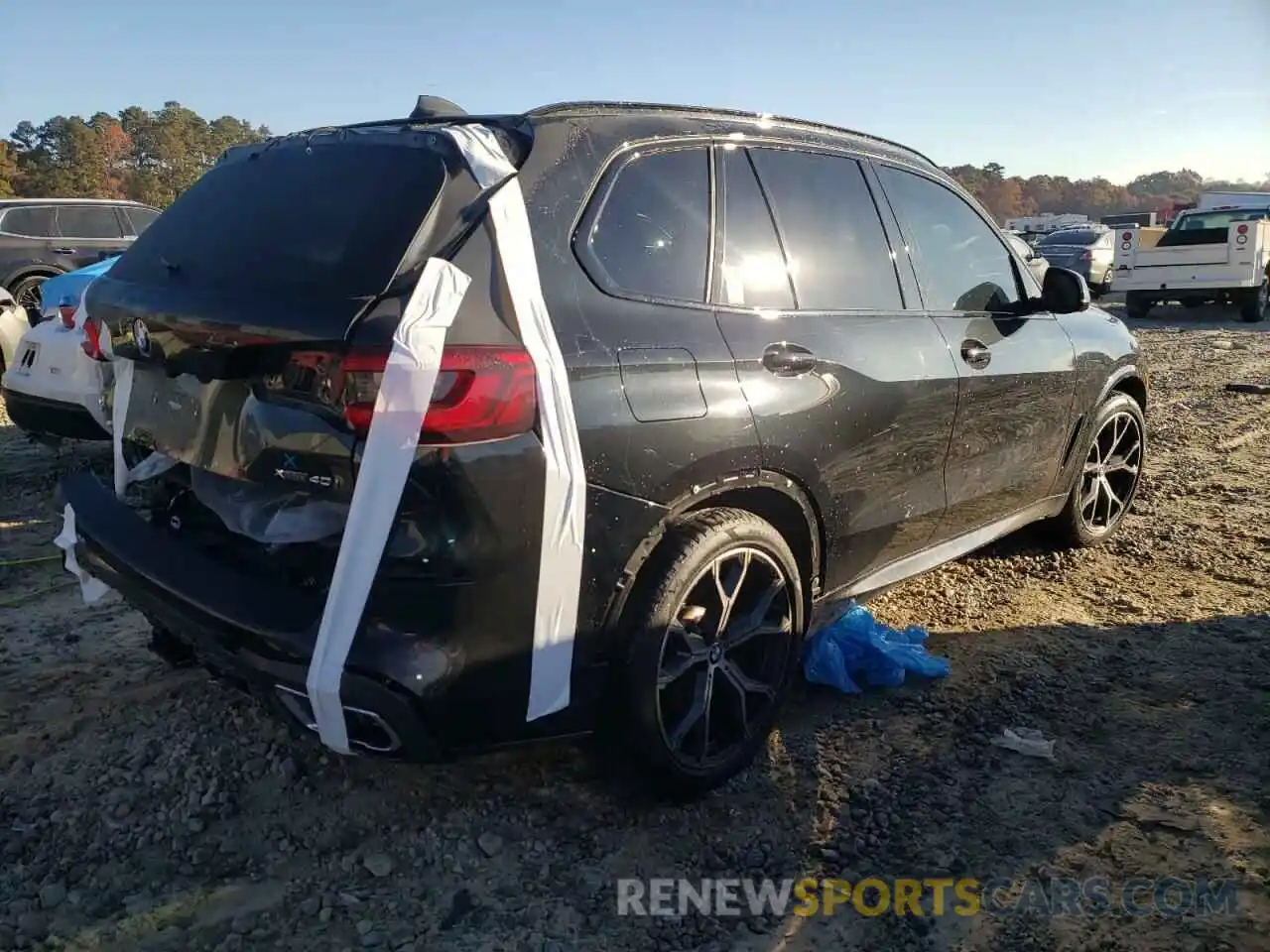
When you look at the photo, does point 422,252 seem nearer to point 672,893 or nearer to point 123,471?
point 123,471

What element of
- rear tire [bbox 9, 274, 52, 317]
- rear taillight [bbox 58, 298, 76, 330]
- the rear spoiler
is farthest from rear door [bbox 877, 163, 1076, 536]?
rear tire [bbox 9, 274, 52, 317]

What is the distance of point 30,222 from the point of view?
12.3m

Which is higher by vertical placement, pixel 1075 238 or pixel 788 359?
pixel 1075 238

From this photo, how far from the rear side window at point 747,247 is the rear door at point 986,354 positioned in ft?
2.72

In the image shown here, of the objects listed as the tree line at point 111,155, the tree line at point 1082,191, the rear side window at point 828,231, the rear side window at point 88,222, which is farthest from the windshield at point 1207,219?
the tree line at point 1082,191

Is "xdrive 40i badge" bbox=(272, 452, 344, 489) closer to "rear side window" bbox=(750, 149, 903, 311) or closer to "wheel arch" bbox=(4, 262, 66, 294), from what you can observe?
"rear side window" bbox=(750, 149, 903, 311)

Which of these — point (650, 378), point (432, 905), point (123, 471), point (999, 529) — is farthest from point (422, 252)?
point (999, 529)

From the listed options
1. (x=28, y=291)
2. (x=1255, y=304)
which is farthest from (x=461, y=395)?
(x=1255, y=304)

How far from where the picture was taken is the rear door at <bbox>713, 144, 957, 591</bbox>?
292cm

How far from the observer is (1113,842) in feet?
9.04

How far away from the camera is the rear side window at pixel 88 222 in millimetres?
12602

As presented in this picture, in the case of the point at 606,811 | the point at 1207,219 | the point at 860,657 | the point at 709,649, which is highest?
the point at 1207,219

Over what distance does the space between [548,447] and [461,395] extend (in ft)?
0.76

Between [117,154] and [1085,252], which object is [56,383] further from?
[117,154]
